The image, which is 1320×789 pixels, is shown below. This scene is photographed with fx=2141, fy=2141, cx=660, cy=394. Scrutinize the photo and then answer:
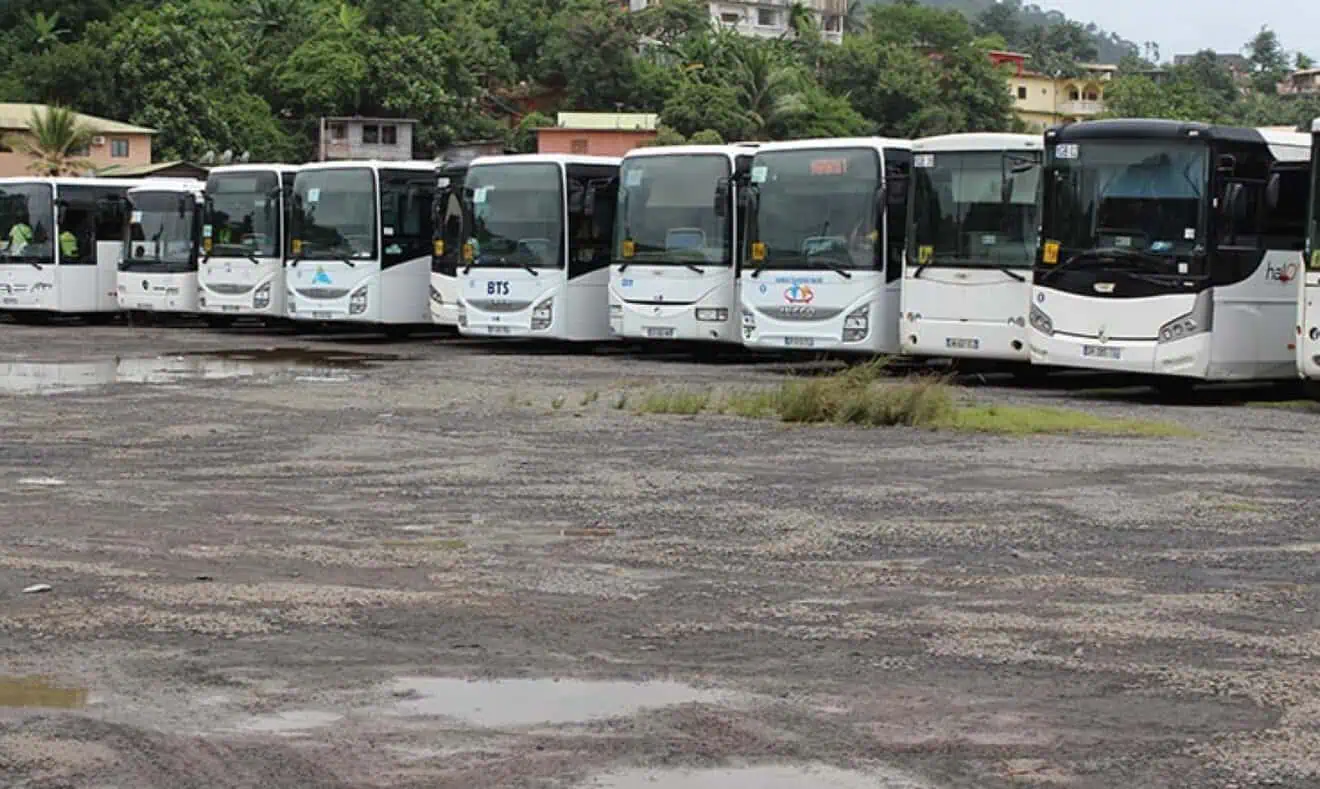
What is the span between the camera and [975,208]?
80.2 feet

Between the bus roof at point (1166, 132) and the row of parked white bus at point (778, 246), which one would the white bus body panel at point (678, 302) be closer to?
the row of parked white bus at point (778, 246)

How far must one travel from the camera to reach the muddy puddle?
2317 centimetres

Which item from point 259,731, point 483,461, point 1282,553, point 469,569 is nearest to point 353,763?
point 259,731

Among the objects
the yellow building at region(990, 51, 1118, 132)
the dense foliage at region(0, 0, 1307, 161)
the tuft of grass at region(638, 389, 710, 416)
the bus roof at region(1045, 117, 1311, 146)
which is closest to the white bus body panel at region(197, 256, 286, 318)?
the bus roof at region(1045, 117, 1311, 146)

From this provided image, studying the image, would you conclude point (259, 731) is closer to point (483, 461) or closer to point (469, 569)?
point (469, 569)

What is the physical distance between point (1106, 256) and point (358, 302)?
14588 millimetres

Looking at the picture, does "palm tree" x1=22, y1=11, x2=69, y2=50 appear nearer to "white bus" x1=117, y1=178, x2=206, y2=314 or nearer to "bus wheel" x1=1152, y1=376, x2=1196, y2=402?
"white bus" x1=117, y1=178, x2=206, y2=314

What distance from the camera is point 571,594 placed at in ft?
32.0

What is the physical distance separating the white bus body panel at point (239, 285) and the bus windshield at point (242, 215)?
0.17m

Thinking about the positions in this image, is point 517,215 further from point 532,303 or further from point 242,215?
point 242,215

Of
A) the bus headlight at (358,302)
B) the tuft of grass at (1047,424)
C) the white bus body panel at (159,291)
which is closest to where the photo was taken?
the tuft of grass at (1047,424)

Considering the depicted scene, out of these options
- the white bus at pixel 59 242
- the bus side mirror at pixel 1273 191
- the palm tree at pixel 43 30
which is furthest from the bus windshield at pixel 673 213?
the palm tree at pixel 43 30

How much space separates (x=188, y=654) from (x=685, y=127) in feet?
306

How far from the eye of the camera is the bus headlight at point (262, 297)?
116 feet
